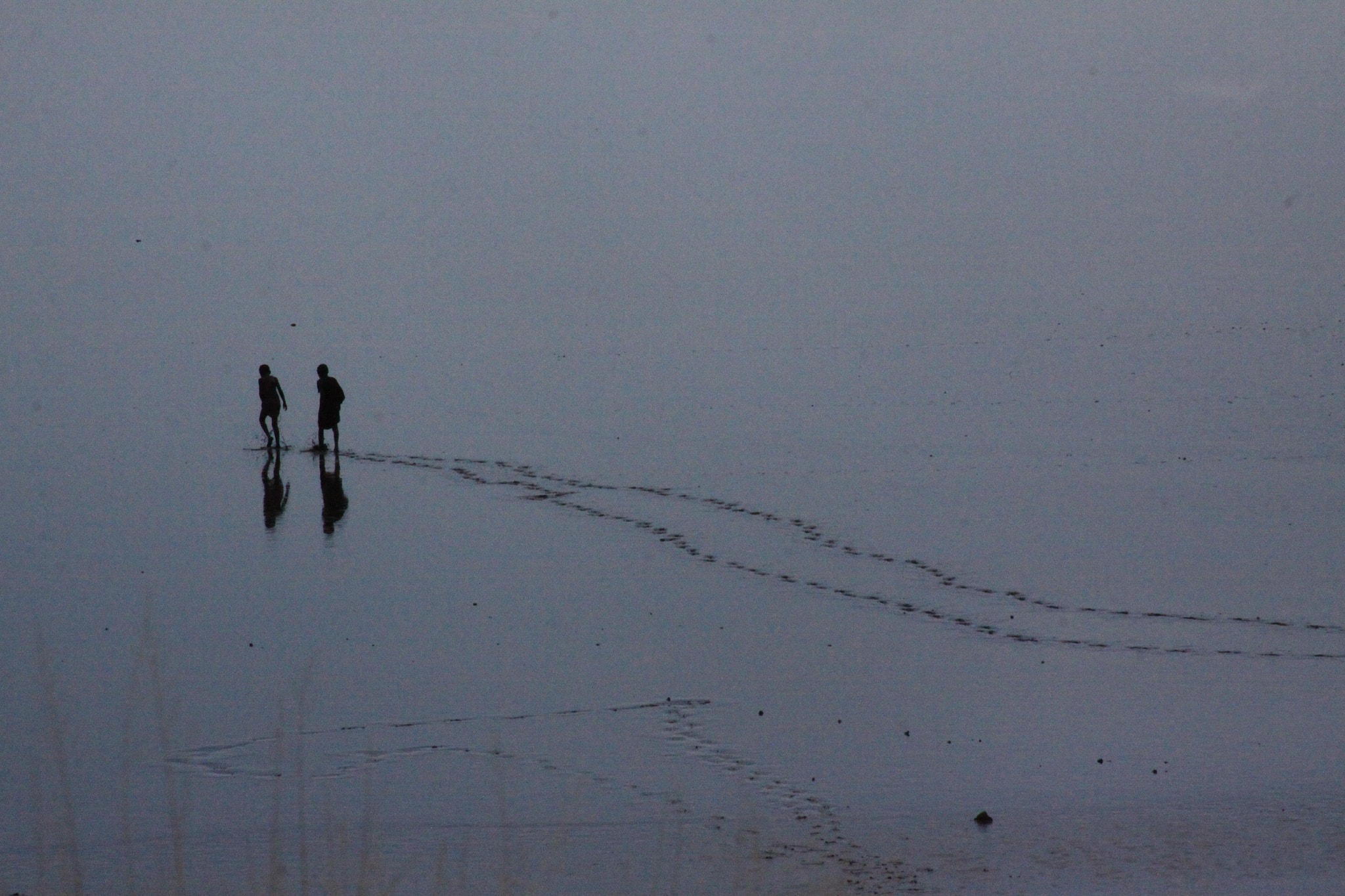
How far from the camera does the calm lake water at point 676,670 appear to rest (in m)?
8.28

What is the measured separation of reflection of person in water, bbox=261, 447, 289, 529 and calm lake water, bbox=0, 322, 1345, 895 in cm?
14

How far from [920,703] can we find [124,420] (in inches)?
1212

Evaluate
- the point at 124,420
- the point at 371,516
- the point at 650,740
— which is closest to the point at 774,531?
the point at 371,516

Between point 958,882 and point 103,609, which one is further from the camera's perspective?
point 103,609

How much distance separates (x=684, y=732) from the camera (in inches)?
422

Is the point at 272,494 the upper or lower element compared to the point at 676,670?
upper

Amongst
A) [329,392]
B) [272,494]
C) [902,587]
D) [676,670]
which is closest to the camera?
[676,670]

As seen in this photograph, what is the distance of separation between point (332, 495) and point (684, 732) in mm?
14050

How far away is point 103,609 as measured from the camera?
1483cm

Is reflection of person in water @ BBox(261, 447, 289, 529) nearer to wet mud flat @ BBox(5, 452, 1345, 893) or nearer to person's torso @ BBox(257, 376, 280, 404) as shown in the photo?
person's torso @ BBox(257, 376, 280, 404)

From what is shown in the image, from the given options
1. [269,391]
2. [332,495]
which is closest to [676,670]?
[332,495]

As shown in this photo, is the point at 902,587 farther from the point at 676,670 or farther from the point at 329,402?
the point at 329,402

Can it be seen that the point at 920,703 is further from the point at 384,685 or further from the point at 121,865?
the point at 121,865

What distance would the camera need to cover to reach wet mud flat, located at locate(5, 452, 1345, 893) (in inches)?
320
